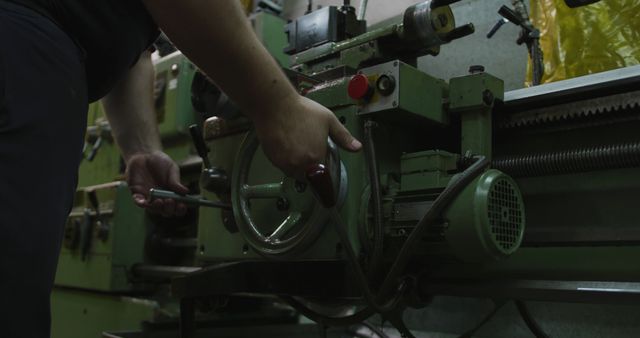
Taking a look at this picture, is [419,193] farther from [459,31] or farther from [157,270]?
[157,270]

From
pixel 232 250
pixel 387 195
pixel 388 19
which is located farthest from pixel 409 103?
pixel 388 19

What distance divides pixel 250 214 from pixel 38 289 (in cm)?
57

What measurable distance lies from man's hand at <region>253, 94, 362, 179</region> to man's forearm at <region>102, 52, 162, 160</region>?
481mm

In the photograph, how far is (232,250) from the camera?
1.18 meters

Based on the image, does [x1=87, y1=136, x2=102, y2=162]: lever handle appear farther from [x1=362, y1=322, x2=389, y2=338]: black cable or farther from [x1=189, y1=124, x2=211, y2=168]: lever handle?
[x1=362, y1=322, x2=389, y2=338]: black cable

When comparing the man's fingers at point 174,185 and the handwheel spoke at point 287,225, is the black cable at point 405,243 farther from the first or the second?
the man's fingers at point 174,185

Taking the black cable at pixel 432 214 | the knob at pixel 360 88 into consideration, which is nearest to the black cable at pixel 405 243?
the black cable at pixel 432 214

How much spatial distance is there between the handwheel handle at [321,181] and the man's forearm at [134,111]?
49cm

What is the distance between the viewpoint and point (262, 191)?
3.48ft

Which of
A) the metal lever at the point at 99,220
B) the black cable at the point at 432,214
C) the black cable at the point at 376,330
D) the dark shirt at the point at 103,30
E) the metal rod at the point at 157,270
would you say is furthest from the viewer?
the metal lever at the point at 99,220

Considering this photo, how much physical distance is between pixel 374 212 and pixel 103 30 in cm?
48

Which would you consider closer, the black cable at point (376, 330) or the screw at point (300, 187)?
the screw at point (300, 187)

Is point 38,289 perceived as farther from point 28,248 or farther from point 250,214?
point 250,214

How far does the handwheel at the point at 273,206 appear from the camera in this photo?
0.97 metres
